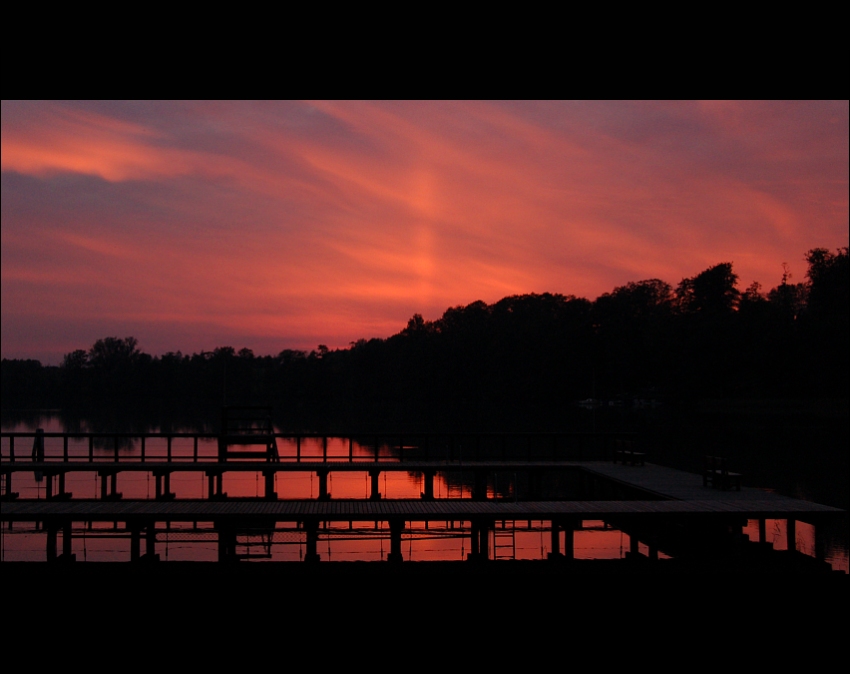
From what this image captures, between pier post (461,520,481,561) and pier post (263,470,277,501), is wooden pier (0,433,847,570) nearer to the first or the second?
pier post (461,520,481,561)

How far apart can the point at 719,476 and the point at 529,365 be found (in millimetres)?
95396

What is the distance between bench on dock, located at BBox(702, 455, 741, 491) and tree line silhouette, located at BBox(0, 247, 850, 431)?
4233cm

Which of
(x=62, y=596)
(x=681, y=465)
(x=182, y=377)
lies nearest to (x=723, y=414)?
(x=681, y=465)

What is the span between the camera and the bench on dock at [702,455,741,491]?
52.8ft

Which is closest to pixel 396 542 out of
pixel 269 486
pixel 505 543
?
pixel 505 543

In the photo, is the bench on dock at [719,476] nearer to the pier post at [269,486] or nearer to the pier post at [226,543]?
the pier post at [226,543]

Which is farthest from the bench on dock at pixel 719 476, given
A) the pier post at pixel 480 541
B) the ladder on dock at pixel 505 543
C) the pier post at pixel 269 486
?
the pier post at pixel 269 486

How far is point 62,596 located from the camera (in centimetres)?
604

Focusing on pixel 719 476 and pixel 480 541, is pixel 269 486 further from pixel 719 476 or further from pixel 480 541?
pixel 719 476

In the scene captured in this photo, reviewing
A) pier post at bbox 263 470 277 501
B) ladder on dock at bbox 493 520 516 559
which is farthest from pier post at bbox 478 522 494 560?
pier post at bbox 263 470 277 501

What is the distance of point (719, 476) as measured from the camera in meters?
16.2
